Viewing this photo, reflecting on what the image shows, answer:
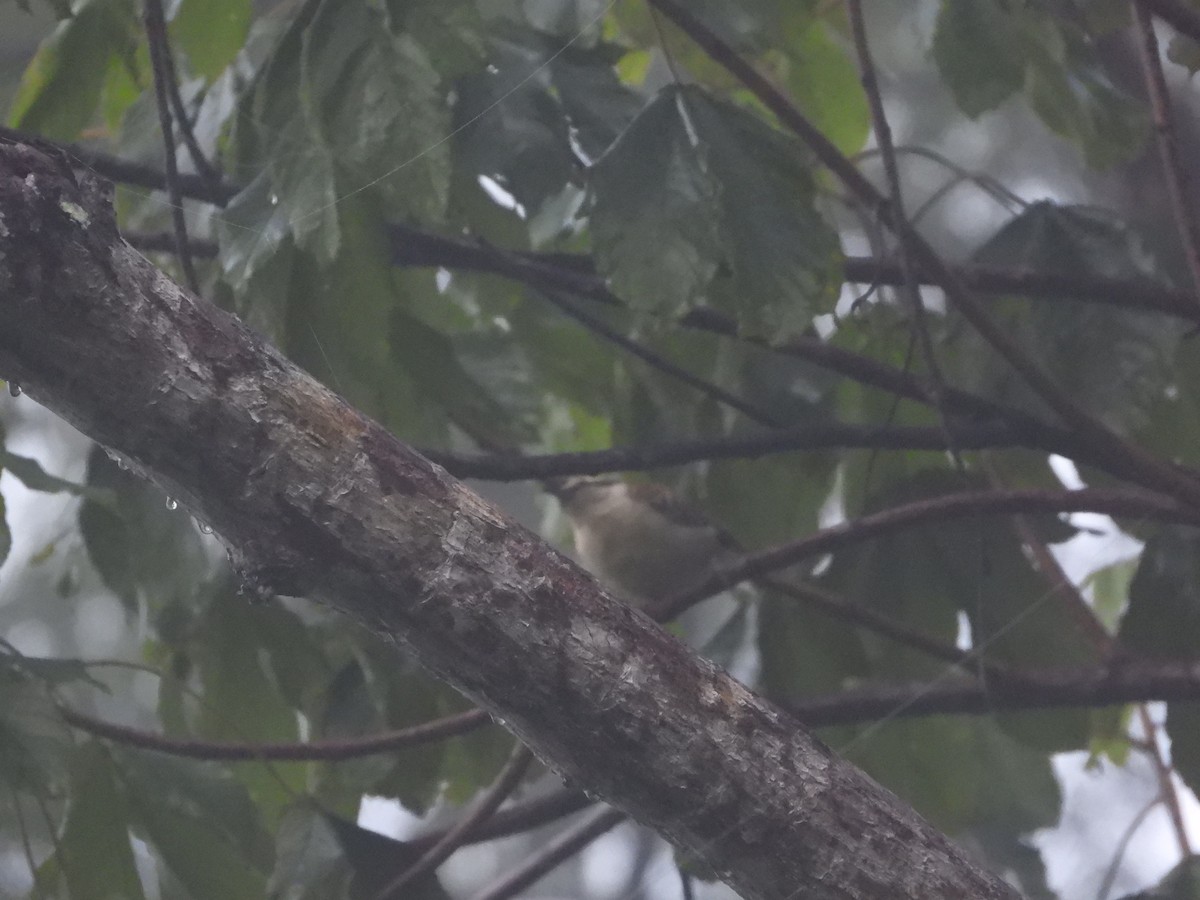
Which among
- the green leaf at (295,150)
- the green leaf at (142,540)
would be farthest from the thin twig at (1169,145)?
the green leaf at (142,540)

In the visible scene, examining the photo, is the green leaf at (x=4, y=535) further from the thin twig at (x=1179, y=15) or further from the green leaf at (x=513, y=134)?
the thin twig at (x=1179, y=15)

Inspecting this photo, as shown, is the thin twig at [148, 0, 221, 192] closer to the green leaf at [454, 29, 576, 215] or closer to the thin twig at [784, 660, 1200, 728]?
the green leaf at [454, 29, 576, 215]

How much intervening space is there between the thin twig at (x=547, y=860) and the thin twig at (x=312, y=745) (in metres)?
0.16

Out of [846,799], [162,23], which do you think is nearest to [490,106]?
[162,23]

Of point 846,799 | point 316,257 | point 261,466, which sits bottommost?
point 846,799

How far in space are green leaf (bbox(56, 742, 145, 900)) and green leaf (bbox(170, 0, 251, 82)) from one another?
1.85ft

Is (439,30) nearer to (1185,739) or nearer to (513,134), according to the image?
(513,134)

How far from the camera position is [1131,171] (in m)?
1.55

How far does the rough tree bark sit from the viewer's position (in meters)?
0.65

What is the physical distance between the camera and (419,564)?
701 mm

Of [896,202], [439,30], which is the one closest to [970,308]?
[896,202]

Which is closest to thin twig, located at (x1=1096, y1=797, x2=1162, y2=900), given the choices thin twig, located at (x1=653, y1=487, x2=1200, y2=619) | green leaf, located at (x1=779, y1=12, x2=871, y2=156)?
thin twig, located at (x1=653, y1=487, x2=1200, y2=619)

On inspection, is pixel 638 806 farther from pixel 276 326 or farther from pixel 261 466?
pixel 276 326

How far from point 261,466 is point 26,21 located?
2.24 ft
